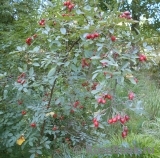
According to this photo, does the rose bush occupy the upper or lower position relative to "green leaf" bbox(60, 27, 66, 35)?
lower

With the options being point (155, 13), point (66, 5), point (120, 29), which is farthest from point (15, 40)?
point (155, 13)

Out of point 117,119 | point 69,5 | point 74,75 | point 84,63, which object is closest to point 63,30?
point 69,5

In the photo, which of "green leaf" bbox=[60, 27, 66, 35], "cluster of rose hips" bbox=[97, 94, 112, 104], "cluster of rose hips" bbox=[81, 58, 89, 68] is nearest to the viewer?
"cluster of rose hips" bbox=[97, 94, 112, 104]

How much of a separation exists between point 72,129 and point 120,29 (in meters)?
1.20

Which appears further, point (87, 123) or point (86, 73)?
point (87, 123)

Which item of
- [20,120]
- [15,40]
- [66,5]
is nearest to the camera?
[66,5]

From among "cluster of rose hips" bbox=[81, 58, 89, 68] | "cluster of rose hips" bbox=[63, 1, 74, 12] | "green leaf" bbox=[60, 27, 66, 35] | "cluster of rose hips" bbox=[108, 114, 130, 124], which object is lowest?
"cluster of rose hips" bbox=[108, 114, 130, 124]

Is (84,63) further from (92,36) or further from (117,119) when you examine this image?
(117,119)

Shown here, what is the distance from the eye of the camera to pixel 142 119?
13.4 ft

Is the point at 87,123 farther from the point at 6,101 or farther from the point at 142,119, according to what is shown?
the point at 142,119

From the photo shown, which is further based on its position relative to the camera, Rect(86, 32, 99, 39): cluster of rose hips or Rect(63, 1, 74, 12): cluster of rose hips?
Rect(63, 1, 74, 12): cluster of rose hips

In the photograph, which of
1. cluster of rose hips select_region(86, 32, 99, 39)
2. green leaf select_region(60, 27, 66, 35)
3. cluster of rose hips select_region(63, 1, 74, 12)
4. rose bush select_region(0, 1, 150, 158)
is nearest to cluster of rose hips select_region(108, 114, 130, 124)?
rose bush select_region(0, 1, 150, 158)

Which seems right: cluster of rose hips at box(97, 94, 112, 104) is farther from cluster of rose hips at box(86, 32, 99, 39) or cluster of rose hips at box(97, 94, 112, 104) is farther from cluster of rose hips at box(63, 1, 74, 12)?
cluster of rose hips at box(63, 1, 74, 12)

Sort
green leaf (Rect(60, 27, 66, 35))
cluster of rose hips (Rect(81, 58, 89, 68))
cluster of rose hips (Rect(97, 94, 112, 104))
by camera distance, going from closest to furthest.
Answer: cluster of rose hips (Rect(97, 94, 112, 104)) → green leaf (Rect(60, 27, 66, 35)) → cluster of rose hips (Rect(81, 58, 89, 68))
